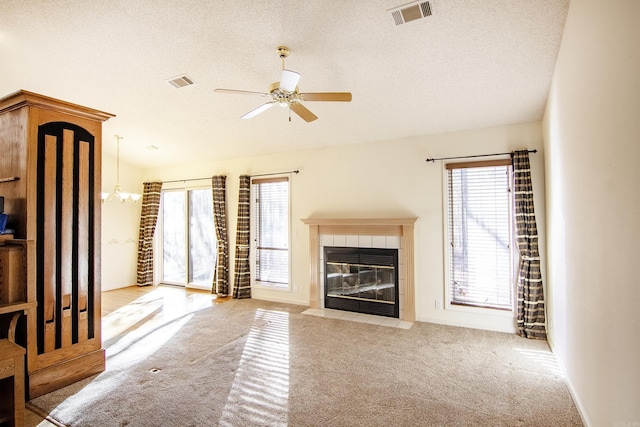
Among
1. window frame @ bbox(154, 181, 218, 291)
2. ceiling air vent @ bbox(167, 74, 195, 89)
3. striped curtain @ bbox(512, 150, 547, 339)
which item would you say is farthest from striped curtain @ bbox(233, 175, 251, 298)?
striped curtain @ bbox(512, 150, 547, 339)

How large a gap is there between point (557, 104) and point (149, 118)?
17.0 ft

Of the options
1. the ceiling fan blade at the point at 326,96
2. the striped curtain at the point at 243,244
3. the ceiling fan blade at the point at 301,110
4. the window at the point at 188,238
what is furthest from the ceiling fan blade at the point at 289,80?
the window at the point at 188,238

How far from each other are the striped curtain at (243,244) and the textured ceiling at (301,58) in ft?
4.85

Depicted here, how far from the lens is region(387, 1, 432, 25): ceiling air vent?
8.41ft

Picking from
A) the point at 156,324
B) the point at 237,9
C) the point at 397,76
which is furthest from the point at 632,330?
A: the point at 156,324

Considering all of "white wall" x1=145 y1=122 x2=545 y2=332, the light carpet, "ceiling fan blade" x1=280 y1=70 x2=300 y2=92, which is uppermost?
"ceiling fan blade" x1=280 y1=70 x2=300 y2=92

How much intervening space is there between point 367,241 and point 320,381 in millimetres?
2459

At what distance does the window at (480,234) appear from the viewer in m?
4.32

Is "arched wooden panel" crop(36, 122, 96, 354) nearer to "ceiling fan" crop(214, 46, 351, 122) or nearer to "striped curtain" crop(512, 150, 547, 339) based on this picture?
"ceiling fan" crop(214, 46, 351, 122)

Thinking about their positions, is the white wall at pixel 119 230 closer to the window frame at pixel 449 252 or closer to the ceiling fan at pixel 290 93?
the ceiling fan at pixel 290 93

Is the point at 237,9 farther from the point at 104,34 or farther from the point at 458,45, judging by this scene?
Result: the point at 458,45

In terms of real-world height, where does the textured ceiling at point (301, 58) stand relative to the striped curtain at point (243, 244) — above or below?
above

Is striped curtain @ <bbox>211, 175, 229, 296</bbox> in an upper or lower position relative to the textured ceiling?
lower

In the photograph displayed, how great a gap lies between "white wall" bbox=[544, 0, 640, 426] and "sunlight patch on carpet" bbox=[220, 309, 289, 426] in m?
2.05
